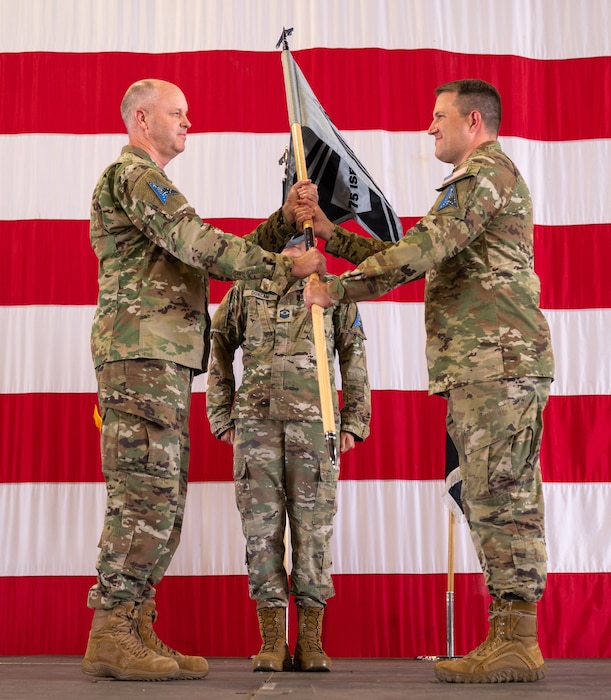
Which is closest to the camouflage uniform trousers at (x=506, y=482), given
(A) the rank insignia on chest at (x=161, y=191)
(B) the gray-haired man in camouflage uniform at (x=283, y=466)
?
(B) the gray-haired man in camouflage uniform at (x=283, y=466)

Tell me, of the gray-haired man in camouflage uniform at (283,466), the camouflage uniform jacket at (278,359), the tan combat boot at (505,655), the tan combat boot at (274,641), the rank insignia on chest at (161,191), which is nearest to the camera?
the tan combat boot at (505,655)

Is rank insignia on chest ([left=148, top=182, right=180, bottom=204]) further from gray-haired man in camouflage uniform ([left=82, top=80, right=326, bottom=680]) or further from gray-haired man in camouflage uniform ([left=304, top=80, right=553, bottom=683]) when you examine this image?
gray-haired man in camouflage uniform ([left=304, top=80, right=553, bottom=683])

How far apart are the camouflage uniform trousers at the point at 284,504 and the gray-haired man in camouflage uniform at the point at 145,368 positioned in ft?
1.46

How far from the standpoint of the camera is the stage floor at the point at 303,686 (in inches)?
89.0

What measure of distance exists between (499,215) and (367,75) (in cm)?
181

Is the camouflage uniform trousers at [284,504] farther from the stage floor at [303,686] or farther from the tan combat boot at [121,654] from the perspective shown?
the tan combat boot at [121,654]

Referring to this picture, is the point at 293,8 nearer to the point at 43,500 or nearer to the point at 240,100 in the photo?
the point at 240,100

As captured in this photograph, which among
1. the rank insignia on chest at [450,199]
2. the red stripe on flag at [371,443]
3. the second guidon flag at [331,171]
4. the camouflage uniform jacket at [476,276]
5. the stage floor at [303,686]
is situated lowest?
the stage floor at [303,686]

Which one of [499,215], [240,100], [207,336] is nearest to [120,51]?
[240,100]

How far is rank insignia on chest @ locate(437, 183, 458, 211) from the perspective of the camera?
2.70 metres

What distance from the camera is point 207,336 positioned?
9.63 feet

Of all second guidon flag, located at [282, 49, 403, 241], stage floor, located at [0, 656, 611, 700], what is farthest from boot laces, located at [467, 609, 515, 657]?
second guidon flag, located at [282, 49, 403, 241]

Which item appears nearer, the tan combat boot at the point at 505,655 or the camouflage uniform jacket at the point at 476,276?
the tan combat boot at the point at 505,655

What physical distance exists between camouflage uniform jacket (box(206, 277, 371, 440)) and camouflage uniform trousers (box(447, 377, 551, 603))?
0.77 meters
